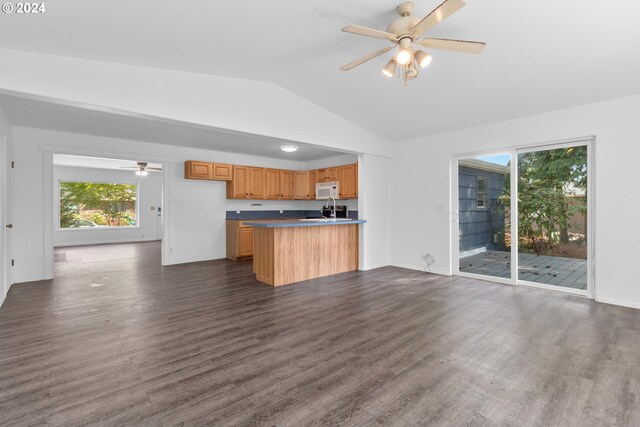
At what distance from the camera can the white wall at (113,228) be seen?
8.90 m

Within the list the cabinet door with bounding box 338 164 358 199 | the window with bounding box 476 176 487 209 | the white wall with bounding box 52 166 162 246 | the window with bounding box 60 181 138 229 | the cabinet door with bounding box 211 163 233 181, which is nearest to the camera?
the window with bounding box 476 176 487 209

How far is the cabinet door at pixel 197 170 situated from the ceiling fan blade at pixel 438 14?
202 inches

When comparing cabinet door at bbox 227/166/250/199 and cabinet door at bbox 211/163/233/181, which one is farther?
cabinet door at bbox 227/166/250/199

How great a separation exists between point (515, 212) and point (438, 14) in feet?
11.3

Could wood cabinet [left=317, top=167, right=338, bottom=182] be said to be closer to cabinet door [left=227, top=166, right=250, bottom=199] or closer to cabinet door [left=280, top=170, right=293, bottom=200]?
cabinet door [left=280, top=170, right=293, bottom=200]

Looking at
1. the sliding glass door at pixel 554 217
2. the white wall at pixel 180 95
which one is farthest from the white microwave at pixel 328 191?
the sliding glass door at pixel 554 217

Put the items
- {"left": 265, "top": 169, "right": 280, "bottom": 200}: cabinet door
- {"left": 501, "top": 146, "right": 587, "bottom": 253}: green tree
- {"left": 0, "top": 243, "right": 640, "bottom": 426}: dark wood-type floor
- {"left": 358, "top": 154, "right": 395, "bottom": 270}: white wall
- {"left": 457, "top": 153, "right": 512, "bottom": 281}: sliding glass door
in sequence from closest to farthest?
{"left": 0, "top": 243, "right": 640, "bottom": 426}: dark wood-type floor
{"left": 501, "top": 146, "right": 587, "bottom": 253}: green tree
{"left": 457, "top": 153, "right": 512, "bottom": 281}: sliding glass door
{"left": 358, "top": 154, "right": 395, "bottom": 270}: white wall
{"left": 265, "top": 169, "right": 280, "bottom": 200}: cabinet door

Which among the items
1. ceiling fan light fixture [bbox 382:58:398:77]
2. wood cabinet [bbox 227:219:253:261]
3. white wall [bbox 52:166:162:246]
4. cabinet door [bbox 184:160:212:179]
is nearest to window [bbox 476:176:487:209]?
ceiling fan light fixture [bbox 382:58:398:77]

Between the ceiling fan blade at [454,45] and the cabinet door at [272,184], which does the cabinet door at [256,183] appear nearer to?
the cabinet door at [272,184]

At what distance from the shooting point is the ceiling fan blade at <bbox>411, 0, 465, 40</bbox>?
1868 millimetres

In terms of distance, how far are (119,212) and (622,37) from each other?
A: 39.7 ft

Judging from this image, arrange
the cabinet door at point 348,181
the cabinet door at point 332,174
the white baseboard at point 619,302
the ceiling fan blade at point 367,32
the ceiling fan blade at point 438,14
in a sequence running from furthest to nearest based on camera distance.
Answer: the cabinet door at point 332,174 < the cabinet door at point 348,181 < the white baseboard at point 619,302 < the ceiling fan blade at point 367,32 < the ceiling fan blade at point 438,14

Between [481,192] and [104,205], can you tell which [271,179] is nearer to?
[481,192]

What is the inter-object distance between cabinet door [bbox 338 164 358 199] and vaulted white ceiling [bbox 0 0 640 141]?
2.36 metres
